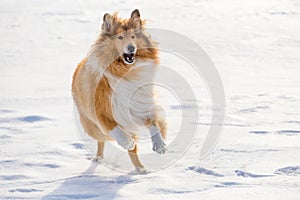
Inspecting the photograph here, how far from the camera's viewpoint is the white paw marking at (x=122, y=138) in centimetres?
527

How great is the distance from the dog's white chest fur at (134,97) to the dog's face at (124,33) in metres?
0.14

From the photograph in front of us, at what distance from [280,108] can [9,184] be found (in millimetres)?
3566

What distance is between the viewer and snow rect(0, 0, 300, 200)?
492 cm

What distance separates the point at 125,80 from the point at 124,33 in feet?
1.33

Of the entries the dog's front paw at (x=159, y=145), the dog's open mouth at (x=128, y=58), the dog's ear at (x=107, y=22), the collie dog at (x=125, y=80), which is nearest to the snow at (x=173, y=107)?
the dog's front paw at (x=159, y=145)

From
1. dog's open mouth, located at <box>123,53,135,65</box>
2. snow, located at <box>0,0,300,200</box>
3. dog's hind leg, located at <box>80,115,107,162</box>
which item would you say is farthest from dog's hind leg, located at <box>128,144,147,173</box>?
dog's open mouth, located at <box>123,53,135,65</box>

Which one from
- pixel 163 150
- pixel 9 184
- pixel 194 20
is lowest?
pixel 9 184

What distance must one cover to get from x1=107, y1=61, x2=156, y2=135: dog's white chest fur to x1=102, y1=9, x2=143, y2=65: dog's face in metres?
0.14

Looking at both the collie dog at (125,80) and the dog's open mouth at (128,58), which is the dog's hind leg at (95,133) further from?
the dog's open mouth at (128,58)

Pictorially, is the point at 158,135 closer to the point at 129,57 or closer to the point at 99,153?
the point at 129,57

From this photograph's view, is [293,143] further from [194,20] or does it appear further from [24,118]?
[194,20]

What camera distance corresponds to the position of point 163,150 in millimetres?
5238

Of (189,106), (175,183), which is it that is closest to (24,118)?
(189,106)

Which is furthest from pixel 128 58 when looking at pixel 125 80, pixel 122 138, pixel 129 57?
pixel 122 138
